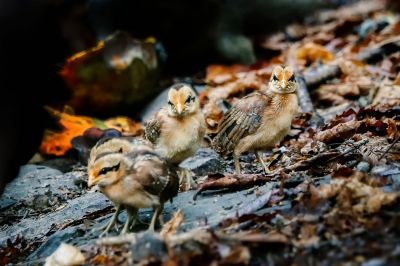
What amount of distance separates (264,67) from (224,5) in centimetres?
144

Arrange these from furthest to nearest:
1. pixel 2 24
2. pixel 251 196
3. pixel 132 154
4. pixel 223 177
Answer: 1. pixel 2 24
2. pixel 223 177
3. pixel 251 196
4. pixel 132 154

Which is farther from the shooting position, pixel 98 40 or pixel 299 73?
pixel 98 40

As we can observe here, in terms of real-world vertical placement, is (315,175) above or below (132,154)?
below

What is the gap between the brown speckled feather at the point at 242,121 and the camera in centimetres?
505

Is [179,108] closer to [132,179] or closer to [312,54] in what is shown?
[132,179]

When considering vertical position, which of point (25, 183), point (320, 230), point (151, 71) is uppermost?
point (151, 71)

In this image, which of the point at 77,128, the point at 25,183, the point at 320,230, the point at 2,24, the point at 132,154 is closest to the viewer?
the point at 320,230

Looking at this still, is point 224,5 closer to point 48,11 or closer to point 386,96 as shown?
point 48,11

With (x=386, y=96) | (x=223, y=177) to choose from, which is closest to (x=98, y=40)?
(x=386, y=96)

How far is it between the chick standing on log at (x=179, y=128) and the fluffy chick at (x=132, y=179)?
794 mm

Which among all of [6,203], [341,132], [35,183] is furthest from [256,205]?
[35,183]

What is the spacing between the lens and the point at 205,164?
560 cm

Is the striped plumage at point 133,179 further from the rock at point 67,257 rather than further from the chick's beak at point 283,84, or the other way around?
the chick's beak at point 283,84

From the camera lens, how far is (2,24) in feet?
23.1
